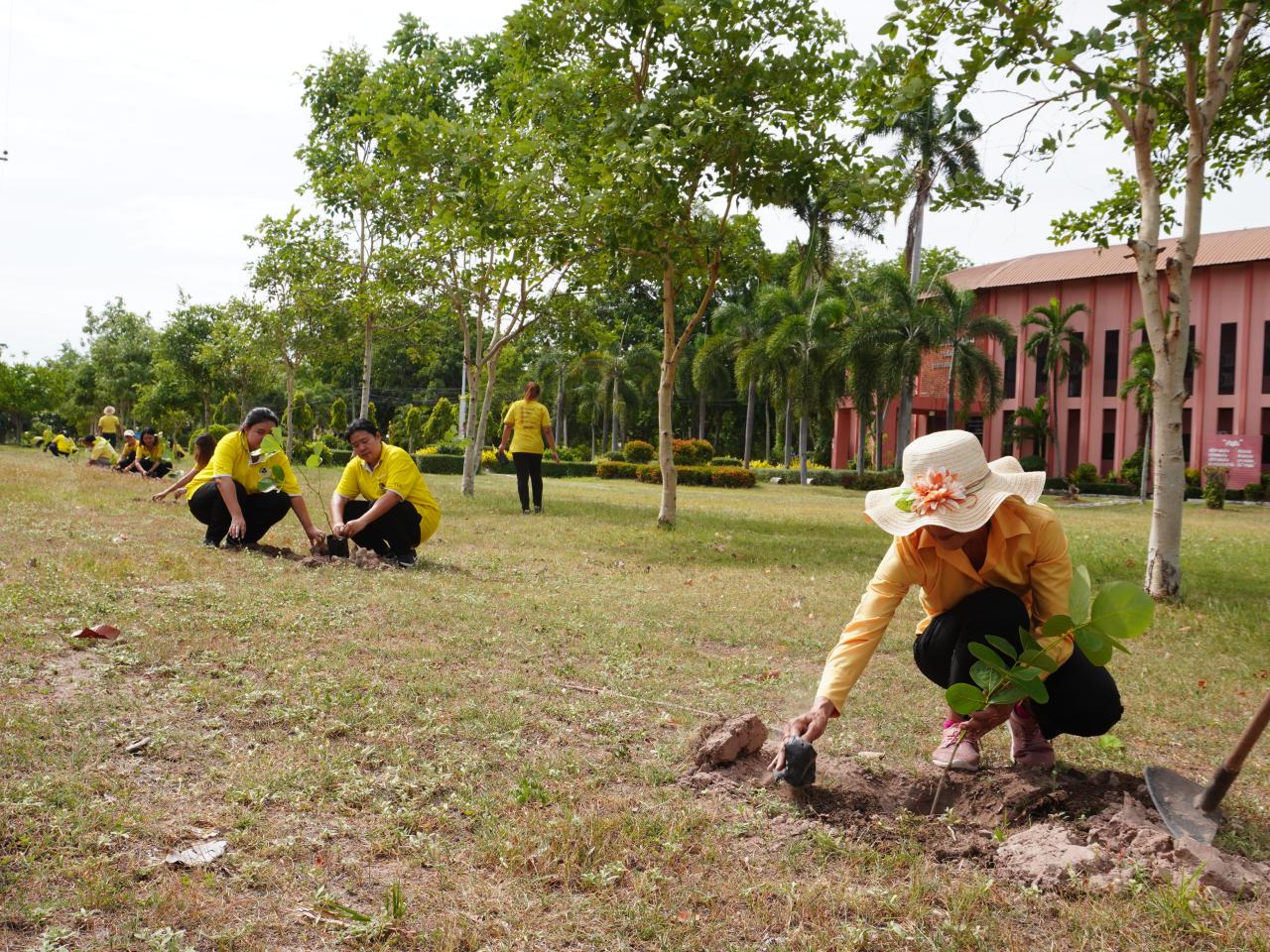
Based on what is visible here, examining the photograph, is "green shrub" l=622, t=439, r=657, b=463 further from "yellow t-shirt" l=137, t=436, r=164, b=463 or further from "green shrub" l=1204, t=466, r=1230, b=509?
"yellow t-shirt" l=137, t=436, r=164, b=463

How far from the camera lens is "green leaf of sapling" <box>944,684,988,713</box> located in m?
2.97

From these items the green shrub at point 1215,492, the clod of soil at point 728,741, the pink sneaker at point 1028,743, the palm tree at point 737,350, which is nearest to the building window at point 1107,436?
the green shrub at point 1215,492

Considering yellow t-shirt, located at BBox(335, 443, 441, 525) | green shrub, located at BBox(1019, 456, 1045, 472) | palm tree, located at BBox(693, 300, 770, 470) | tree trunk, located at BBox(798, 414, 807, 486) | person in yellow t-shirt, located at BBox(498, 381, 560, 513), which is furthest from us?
green shrub, located at BBox(1019, 456, 1045, 472)

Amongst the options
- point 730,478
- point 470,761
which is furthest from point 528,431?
point 730,478

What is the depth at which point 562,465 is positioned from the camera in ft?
123

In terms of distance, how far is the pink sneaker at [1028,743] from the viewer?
3.66 meters

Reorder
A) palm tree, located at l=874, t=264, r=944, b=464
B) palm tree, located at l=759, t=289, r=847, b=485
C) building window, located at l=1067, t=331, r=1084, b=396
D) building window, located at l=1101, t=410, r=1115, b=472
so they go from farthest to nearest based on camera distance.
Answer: building window, located at l=1101, t=410, r=1115, b=472
building window, located at l=1067, t=331, r=1084, b=396
palm tree, located at l=759, t=289, r=847, b=485
palm tree, located at l=874, t=264, r=944, b=464

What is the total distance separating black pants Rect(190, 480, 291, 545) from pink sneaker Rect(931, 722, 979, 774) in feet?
20.1

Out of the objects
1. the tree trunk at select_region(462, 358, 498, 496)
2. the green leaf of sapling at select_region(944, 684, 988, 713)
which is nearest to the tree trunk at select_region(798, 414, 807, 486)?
the tree trunk at select_region(462, 358, 498, 496)

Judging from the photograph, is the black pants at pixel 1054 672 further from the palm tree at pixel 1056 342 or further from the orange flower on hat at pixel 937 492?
the palm tree at pixel 1056 342

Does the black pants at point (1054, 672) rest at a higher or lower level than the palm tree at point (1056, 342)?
lower

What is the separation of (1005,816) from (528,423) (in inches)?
443

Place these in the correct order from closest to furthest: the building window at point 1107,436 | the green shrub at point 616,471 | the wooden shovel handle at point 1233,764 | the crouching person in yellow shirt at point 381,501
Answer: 1. the wooden shovel handle at point 1233,764
2. the crouching person in yellow shirt at point 381,501
3. the green shrub at point 616,471
4. the building window at point 1107,436

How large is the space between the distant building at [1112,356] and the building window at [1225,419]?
0.13 ft
